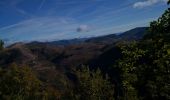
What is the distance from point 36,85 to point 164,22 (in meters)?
77.1

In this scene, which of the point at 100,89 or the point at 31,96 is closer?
the point at 100,89

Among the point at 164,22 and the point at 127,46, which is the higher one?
the point at 164,22

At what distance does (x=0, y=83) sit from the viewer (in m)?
91.9

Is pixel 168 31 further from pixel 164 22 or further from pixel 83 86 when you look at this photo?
pixel 83 86

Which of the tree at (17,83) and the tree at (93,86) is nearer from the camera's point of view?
the tree at (93,86)

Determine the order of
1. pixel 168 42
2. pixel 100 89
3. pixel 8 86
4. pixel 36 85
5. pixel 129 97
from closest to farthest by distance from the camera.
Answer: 1. pixel 168 42
2. pixel 129 97
3. pixel 100 89
4. pixel 8 86
5. pixel 36 85

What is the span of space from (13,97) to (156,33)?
222ft

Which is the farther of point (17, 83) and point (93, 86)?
point (17, 83)

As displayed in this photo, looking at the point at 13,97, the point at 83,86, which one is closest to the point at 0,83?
the point at 13,97

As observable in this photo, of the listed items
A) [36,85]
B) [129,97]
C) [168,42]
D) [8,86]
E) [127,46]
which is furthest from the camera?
[36,85]

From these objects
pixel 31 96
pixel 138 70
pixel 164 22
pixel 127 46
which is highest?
pixel 164 22

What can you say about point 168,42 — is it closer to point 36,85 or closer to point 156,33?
point 156,33

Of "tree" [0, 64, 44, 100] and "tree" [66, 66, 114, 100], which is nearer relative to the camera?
"tree" [66, 66, 114, 100]

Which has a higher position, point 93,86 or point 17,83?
point 17,83
